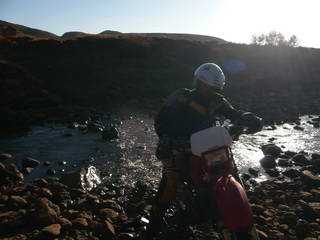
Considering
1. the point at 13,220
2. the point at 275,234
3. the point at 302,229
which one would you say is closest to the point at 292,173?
the point at 302,229

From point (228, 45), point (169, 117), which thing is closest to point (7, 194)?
point (169, 117)

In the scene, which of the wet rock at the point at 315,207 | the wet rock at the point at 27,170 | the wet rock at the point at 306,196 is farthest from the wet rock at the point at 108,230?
the wet rock at the point at 27,170

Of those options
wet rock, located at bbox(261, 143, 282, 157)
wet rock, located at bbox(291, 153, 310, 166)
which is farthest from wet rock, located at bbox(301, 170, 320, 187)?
wet rock, located at bbox(261, 143, 282, 157)

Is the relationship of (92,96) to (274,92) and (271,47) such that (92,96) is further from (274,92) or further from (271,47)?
(271,47)

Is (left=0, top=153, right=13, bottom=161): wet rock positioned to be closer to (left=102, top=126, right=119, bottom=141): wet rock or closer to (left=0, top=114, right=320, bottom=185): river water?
(left=0, top=114, right=320, bottom=185): river water

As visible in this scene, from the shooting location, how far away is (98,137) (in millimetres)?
14492

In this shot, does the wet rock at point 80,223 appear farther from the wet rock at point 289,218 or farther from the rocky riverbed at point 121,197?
the wet rock at point 289,218

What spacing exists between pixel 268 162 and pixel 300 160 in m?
0.94

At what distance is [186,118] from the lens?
6.12 metres

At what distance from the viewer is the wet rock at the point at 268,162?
493 inches

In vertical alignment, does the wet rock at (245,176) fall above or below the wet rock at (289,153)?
below

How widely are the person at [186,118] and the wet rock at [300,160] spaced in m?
7.19

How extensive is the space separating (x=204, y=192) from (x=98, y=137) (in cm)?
909

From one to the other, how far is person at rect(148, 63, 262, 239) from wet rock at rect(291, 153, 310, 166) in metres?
7.19
